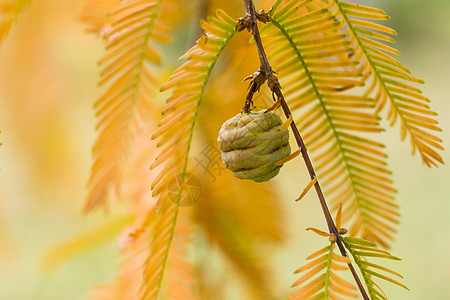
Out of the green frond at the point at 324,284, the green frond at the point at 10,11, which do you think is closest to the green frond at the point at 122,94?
the green frond at the point at 10,11

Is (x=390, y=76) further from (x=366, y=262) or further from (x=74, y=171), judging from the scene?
(x=74, y=171)

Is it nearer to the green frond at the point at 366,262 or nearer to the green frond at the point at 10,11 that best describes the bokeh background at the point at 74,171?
the green frond at the point at 10,11

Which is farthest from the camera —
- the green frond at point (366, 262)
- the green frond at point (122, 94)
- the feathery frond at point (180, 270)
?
the feathery frond at point (180, 270)

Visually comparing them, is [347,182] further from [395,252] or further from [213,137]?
[395,252]

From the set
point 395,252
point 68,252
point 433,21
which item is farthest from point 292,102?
point 433,21

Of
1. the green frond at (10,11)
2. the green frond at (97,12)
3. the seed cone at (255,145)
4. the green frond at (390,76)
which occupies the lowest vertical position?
the seed cone at (255,145)

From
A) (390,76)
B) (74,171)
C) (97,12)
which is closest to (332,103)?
(390,76)
